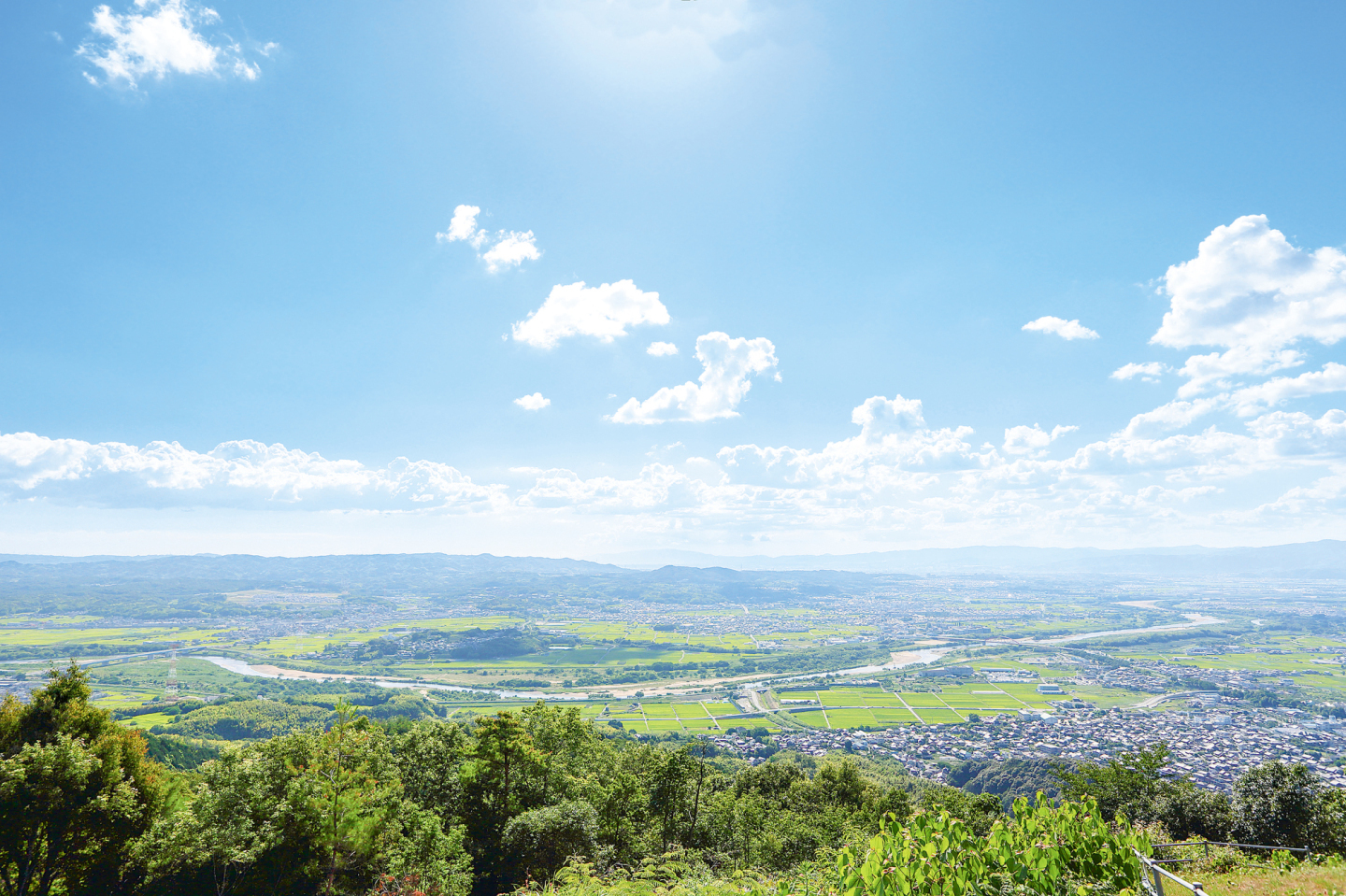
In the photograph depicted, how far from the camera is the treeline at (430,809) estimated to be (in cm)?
1358

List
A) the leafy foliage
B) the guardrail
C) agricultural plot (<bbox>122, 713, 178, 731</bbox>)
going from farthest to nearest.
Result: agricultural plot (<bbox>122, 713, 178, 731</bbox>) < the leafy foliage < the guardrail

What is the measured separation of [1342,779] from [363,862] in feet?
272

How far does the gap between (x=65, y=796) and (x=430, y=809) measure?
14.2 metres

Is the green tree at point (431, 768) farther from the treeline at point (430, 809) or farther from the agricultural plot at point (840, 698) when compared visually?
the agricultural plot at point (840, 698)

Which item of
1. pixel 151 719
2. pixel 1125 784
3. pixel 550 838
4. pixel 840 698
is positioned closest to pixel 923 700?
pixel 840 698

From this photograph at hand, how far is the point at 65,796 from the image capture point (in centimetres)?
1321

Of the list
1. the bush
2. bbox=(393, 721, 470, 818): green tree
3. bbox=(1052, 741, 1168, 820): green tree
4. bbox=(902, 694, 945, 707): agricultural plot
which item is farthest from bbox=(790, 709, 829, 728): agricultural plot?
the bush

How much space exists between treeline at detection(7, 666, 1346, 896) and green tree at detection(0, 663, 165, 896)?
38 mm

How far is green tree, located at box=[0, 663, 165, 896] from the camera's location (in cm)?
1280

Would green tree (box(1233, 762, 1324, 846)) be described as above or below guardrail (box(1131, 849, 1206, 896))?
below

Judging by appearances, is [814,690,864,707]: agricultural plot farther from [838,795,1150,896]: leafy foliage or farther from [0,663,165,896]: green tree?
[838,795,1150,896]: leafy foliage

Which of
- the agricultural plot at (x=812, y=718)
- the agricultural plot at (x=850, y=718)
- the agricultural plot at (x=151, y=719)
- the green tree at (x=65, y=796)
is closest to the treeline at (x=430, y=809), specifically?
the green tree at (x=65, y=796)

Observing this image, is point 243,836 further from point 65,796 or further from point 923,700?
point 923,700

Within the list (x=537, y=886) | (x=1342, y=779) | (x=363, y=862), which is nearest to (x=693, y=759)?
(x=537, y=886)
